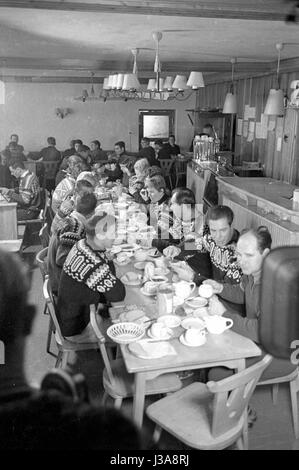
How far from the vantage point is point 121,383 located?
197 cm

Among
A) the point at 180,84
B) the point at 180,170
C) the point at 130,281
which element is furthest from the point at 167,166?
the point at 130,281

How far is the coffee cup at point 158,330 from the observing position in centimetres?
182

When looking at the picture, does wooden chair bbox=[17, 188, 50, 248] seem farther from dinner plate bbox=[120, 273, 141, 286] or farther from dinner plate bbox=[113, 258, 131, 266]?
dinner plate bbox=[120, 273, 141, 286]

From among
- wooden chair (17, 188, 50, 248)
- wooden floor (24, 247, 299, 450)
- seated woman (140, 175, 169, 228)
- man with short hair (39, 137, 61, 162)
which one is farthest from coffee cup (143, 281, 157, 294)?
man with short hair (39, 137, 61, 162)

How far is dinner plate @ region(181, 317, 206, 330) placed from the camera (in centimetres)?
188

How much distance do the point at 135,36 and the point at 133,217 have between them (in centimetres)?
122

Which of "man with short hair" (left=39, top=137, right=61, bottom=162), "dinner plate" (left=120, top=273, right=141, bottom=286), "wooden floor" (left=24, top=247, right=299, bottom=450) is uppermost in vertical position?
"man with short hair" (left=39, top=137, right=61, bottom=162)

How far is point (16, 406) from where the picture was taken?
1.75 metres

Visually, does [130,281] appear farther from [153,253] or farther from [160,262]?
[153,253]

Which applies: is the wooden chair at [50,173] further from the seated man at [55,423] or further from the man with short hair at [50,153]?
the seated man at [55,423]

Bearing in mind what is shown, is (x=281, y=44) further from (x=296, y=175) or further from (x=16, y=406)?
(x=16, y=406)

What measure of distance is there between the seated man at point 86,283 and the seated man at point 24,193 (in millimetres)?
2273

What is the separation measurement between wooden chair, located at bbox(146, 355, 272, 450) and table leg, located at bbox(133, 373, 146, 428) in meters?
0.04

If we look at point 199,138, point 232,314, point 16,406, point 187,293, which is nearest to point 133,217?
point 187,293
